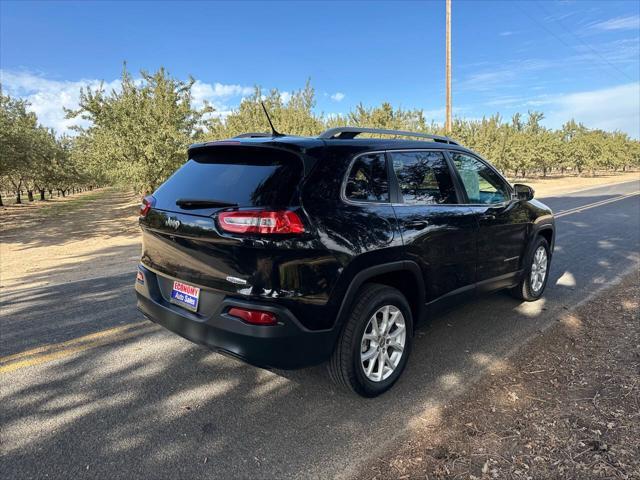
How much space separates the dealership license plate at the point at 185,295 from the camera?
276 cm

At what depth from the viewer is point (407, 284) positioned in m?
3.25

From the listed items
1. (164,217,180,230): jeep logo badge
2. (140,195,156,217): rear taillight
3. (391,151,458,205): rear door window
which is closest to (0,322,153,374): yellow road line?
(140,195,156,217): rear taillight

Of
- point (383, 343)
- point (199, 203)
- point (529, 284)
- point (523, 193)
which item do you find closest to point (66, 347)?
point (199, 203)

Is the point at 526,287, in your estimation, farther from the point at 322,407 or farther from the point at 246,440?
the point at 246,440

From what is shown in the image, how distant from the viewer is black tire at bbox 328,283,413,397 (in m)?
2.80

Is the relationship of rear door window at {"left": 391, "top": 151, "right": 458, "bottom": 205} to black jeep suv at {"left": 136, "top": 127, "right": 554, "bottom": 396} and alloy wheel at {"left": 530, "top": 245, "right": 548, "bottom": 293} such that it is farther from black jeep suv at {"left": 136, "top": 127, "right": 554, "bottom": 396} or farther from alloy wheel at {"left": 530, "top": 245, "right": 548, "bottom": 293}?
alloy wheel at {"left": 530, "top": 245, "right": 548, "bottom": 293}

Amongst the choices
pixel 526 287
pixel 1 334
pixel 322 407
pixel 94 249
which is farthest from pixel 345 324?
pixel 94 249

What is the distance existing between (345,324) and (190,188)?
1.49m

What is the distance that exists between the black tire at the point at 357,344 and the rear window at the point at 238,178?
0.90 meters

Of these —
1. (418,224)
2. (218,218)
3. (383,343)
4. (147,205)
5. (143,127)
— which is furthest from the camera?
(143,127)

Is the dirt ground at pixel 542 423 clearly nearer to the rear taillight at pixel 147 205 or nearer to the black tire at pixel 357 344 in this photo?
the black tire at pixel 357 344

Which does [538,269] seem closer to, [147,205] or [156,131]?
[147,205]

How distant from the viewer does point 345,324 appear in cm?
280

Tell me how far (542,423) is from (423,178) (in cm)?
195
